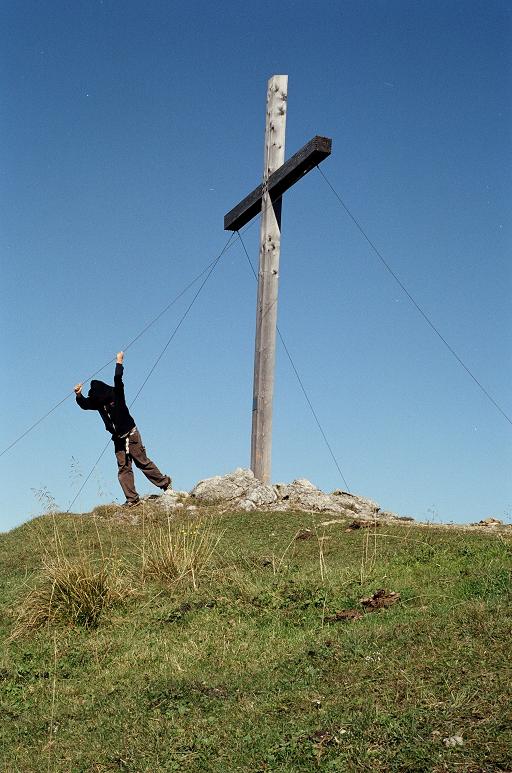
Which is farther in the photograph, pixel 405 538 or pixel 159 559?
pixel 405 538

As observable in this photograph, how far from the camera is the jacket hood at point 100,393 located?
50.6 ft

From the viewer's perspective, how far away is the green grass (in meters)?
5.14

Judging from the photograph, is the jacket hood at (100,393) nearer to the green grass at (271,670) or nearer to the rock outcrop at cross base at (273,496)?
the rock outcrop at cross base at (273,496)

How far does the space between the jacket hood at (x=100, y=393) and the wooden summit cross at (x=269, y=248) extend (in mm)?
2560

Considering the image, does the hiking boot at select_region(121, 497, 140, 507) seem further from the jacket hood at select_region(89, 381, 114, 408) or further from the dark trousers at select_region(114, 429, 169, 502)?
the jacket hood at select_region(89, 381, 114, 408)

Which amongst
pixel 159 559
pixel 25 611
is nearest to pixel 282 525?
pixel 159 559

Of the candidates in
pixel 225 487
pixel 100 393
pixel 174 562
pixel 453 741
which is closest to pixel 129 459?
pixel 100 393

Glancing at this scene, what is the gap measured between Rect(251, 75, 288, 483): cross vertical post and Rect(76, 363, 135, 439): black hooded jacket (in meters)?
2.27

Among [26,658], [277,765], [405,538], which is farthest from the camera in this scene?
[405,538]

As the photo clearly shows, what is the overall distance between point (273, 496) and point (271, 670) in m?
8.34

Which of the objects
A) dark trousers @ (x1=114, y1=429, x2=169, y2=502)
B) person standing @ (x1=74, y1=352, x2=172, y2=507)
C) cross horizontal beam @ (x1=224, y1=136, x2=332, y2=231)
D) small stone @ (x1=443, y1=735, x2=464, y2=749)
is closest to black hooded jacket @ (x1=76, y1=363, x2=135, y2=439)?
person standing @ (x1=74, y1=352, x2=172, y2=507)

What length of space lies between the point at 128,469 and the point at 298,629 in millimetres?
8500

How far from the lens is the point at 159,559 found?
9.61m

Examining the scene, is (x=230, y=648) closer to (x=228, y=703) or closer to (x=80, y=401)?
(x=228, y=703)
